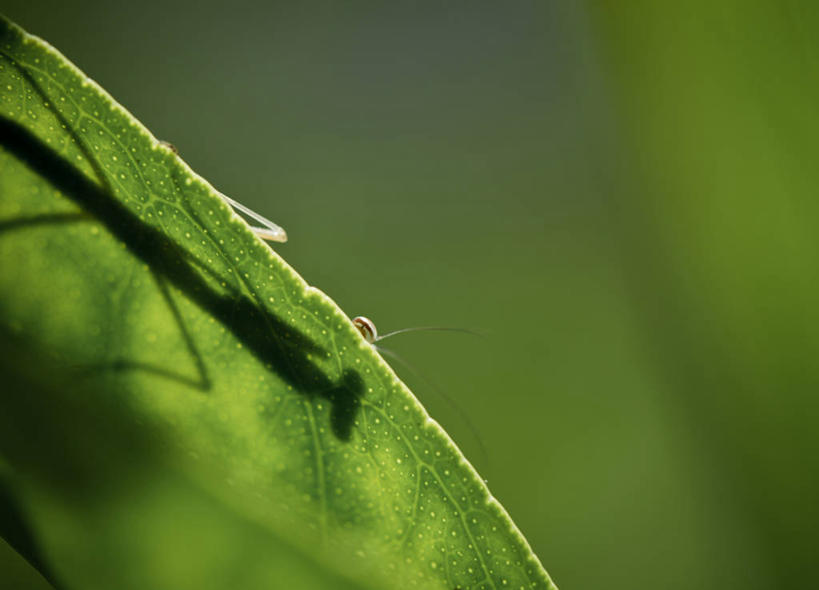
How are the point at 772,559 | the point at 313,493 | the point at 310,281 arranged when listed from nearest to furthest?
the point at 313,493, the point at 772,559, the point at 310,281

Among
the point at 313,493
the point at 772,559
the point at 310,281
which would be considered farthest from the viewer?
the point at 310,281

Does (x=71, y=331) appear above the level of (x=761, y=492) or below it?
above

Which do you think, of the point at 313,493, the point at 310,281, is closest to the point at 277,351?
the point at 313,493

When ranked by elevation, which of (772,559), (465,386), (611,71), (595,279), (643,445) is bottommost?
(772,559)

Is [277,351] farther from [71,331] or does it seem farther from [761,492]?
[761,492]
